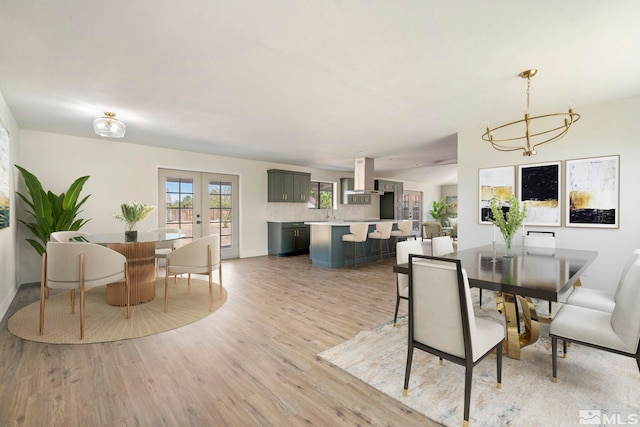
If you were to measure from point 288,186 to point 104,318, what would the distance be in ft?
16.3

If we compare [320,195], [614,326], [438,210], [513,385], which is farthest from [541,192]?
[438,210]

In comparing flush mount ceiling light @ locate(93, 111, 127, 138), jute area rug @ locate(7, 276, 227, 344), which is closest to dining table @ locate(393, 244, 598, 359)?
jute area rug @ locate(7, 276, 227, 344)

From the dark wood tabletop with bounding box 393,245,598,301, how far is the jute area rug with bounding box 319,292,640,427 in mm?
651

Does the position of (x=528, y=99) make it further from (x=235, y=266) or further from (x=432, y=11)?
(x=235, y=266)

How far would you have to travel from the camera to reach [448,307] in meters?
1.63

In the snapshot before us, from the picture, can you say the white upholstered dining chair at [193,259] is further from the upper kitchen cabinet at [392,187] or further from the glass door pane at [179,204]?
the upper kitchen cabinet at [392,187]

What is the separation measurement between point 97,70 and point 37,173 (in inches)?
127

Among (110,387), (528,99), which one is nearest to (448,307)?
(110,387)

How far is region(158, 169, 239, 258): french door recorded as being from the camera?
5.88 m

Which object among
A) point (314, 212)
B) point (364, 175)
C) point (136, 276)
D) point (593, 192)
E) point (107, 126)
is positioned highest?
point (107, 126)

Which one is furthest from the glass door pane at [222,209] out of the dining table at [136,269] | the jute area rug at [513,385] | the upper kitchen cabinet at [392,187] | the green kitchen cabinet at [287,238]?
the upper kitchen cabinet at [392,187]

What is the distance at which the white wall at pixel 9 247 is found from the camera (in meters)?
3.20

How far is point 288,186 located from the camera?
7.47 meters

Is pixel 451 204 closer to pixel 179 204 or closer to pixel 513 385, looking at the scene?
pixel 179 204
